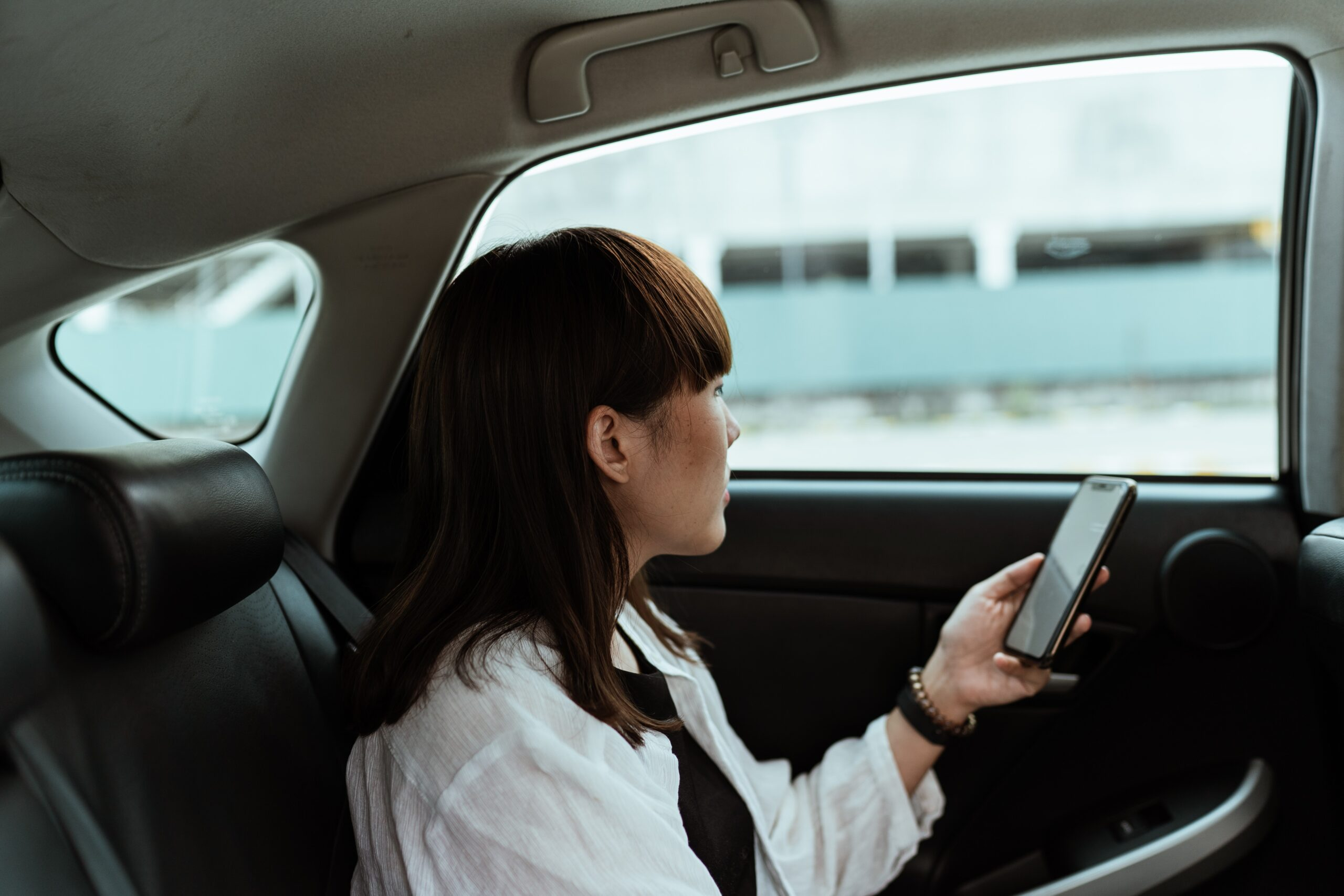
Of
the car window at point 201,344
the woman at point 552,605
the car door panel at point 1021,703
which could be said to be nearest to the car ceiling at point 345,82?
the car window at point 201,344

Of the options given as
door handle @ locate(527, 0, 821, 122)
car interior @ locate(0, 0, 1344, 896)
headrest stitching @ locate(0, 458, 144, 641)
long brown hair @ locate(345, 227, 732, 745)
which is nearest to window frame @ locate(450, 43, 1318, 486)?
car interior @ locate(0, 0, 1344, 896)

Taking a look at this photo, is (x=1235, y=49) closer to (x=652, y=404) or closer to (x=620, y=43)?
(x=620, y=43)

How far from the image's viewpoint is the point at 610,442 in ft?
3.59

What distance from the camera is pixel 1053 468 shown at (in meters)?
1.79

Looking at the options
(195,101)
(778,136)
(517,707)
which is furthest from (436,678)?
(778,136)

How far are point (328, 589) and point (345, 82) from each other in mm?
719

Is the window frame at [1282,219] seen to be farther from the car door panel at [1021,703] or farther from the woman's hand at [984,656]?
the woman's hand at [984,656]

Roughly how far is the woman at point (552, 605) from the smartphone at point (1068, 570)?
17.5 inches

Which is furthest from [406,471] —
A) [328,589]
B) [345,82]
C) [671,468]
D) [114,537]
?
[114,537]

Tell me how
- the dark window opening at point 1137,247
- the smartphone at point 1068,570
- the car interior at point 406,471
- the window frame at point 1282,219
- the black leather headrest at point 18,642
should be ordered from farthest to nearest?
1. the dark window opening at point 1137,247
2. the window frame at point 1282,219
3. the smartphone at point 1068,570
4. the car interior at point 406,471
5. the black leather headrest at point 18,642

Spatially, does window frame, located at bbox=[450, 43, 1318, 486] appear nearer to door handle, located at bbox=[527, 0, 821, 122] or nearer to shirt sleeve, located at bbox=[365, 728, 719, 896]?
door handle, located at bbox=[527, 0, 821, 122]

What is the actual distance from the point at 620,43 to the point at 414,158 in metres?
0.37

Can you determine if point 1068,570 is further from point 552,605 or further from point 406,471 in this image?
point 406,471

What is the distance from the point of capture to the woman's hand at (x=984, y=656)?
142 centimetres
